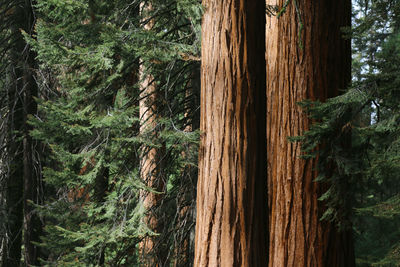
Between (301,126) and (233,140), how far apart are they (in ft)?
2.46

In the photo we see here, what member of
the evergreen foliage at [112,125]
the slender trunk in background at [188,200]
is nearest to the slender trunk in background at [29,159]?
the evergreen foliage at [112,125]

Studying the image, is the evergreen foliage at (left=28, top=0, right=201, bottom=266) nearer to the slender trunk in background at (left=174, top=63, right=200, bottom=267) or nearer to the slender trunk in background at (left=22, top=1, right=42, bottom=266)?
the slender trunk in background at (left=174, top=63, right=200, bottom=267)

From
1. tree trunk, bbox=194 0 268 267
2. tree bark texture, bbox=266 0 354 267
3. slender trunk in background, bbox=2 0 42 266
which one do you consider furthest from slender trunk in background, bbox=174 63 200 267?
slender trunk in background, bbox=2 0 42 266

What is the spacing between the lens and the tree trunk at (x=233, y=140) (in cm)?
408

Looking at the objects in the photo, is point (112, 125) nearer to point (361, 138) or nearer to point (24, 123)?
point (24, 123)

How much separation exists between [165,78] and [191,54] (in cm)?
98

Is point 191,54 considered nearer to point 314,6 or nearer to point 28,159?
point 314,6

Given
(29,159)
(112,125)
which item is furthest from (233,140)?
(29,159)

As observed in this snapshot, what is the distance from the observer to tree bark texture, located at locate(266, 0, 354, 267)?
4359 mm

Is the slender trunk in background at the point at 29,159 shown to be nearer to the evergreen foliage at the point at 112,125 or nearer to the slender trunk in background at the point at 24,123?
the slender trunk in background at the point at 24,123

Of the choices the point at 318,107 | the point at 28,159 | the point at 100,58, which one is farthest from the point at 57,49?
the point at 318,107

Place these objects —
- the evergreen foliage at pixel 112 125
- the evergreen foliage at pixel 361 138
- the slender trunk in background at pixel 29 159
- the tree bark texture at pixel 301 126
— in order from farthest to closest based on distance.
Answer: the slender trunk in background at pixel 29 159, the evergreen foliage at pixel 112 125, the tree bark texture at pixel 301 126, the evergreen foliage at pixel 361 138

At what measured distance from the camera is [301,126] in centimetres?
448

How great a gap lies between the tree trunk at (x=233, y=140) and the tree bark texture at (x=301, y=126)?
294 millimetres
